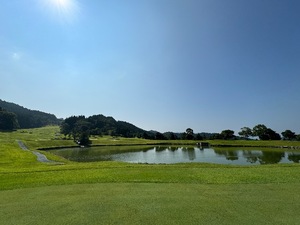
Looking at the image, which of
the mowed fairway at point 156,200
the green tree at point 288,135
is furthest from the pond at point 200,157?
the green tree at point 288,135

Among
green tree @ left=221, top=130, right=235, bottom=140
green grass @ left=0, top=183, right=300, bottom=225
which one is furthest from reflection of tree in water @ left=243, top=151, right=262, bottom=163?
green tree @ left=221, top=130, right=235, bottom=140

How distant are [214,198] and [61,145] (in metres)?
86.4

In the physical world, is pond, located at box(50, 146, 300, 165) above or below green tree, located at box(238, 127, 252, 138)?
below

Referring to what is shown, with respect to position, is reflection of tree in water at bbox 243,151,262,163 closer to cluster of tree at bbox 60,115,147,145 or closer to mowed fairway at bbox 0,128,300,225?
mowed fairway at bbox 0,128,300,225

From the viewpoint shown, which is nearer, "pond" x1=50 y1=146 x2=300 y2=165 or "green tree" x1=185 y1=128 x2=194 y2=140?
"pond" x1=50 y1=146 x2=300 y2=165

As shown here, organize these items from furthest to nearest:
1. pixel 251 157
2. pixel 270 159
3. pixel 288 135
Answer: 1. pixel 288 135
2. pixel 251 157
3. pixel 270 159

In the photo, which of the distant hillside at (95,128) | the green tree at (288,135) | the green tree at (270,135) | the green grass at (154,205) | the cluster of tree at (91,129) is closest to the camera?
the green grass at (154,205)

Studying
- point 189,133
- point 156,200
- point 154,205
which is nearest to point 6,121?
point 189,133

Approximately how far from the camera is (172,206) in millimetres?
8234

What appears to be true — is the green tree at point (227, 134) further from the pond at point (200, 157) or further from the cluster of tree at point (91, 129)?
the pond at point (200, 157)

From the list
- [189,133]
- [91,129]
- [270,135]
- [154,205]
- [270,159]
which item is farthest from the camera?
[91,129]

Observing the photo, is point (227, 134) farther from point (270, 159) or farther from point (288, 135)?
point (270, 159)

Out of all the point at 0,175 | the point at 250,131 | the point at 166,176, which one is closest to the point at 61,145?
the point at 0,175

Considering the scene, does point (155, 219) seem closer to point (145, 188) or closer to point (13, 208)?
point (145, 188)
